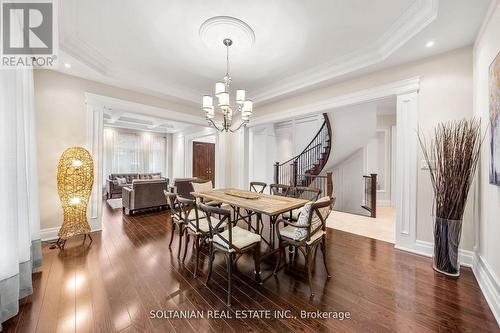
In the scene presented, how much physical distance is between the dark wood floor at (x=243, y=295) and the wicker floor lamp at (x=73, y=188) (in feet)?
1.12

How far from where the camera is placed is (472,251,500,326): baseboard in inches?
63.7

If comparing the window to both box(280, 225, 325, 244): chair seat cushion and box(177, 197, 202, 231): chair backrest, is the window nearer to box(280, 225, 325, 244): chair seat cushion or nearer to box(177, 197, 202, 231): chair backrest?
box(177, 197, 202, 231): chair backrest

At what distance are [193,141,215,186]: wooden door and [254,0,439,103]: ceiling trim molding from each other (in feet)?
15.5

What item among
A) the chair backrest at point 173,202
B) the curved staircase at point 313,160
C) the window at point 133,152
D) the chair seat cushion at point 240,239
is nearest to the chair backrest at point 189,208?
the chair backrest at point 173,202

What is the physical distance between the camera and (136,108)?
4031mm

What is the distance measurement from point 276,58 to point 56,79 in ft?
12.3

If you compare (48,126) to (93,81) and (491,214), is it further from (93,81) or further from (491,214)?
(491,214)

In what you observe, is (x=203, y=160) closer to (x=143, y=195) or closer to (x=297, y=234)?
(x=143, y=195)

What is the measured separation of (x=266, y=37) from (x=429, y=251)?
375cm

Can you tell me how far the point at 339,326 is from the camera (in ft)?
4.93

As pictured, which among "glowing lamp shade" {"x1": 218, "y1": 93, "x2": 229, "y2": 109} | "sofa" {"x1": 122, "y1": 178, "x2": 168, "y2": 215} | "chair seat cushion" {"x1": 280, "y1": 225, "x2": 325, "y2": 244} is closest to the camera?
A: "chair seat cushion" {"x1": 280, "y1": 225, "x2": 325, "y2": 244}

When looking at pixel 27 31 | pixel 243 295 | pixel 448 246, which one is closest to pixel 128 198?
pixel 27 31

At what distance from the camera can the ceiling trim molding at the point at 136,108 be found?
3521 mm

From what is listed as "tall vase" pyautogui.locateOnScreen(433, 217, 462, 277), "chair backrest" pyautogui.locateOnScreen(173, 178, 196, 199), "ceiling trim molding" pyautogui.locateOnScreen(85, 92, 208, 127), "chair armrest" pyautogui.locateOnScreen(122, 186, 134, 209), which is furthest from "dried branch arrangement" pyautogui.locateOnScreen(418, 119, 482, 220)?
"chair armrest" pyautogui.locateOnScreen(122, 186, 134, 209)
